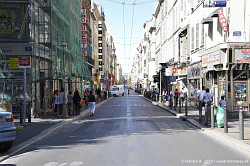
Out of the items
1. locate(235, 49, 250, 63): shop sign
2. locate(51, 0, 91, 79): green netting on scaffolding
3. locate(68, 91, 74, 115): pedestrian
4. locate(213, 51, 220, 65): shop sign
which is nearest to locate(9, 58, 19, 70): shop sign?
locate(51, 0, 91, 79): green netting on scaffolding

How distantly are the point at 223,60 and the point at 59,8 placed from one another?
14.0 m

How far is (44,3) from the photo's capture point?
84.8ft

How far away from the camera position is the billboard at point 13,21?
22375 millimetres

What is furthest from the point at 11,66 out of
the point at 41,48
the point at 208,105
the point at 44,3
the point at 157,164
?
the point at 157,164

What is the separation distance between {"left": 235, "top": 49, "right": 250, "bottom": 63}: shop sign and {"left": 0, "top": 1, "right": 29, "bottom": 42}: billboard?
12591 millimetres

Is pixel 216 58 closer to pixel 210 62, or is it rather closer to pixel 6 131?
pixel 210 62

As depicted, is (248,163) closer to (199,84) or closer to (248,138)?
(248,138)

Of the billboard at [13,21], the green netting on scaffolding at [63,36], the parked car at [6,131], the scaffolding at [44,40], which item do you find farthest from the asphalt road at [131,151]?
the green netting on scaffolding at [63,36]

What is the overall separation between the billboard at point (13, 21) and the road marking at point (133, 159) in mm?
15109

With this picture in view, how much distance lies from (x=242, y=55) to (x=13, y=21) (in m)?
14.1

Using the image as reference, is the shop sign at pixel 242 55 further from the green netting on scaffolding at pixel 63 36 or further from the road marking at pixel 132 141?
the road marking at pixel 132 141

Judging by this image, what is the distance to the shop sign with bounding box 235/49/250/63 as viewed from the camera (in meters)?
21.1

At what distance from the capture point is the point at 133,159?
8.41m

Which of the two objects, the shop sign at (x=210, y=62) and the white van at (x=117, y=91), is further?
the white van at (x=117, y=91)
